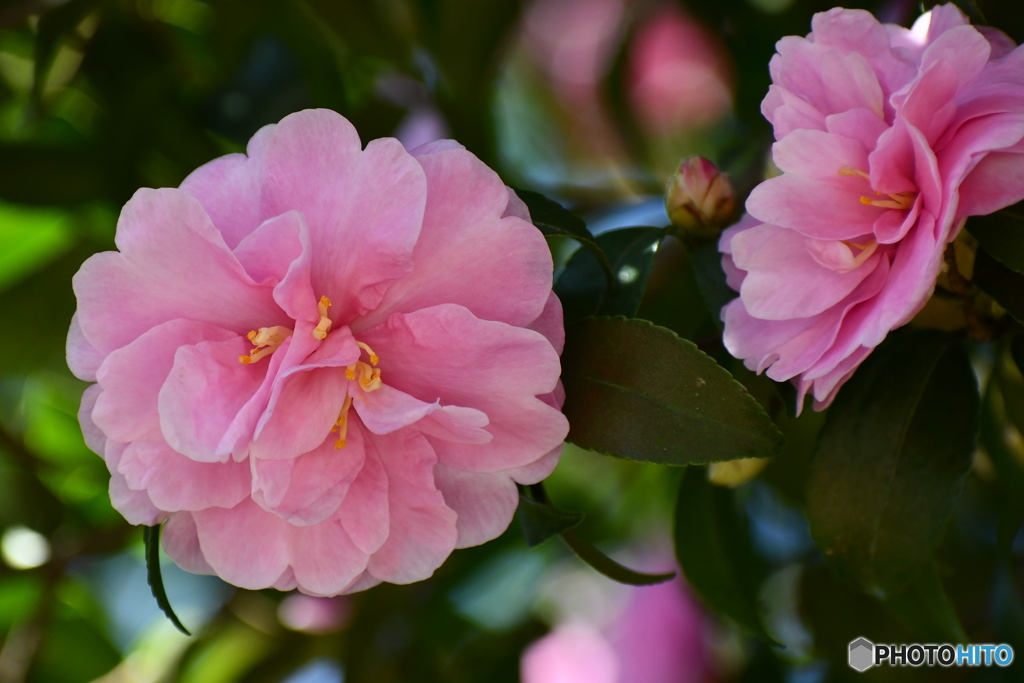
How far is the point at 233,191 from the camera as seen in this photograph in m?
0.53

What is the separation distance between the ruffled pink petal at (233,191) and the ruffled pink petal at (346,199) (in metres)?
0.02

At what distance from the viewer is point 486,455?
20.6 inches

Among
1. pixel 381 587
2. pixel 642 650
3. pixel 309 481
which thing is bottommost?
pixel 642 650

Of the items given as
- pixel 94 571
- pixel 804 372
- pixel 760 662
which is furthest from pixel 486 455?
pixel 94 571

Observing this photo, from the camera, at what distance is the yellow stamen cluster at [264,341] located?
514 millimetres

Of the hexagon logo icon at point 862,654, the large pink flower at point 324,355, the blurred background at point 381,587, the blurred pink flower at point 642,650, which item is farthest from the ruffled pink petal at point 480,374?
the blurred pink flower at point 642,650

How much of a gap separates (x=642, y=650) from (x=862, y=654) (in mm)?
483

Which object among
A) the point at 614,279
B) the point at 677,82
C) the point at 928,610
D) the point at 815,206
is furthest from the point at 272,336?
the point at 677,82

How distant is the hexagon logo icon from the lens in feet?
2.92

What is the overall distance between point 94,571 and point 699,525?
3.37ft

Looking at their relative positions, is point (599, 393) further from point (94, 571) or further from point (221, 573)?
point (94, 571)

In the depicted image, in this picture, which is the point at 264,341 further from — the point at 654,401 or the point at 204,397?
the point at 654,401

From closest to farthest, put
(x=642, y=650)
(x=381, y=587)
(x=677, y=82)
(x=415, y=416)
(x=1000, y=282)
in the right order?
(x=415, y=416) < (x=1000, y=282) < (x=381, y=587) < (x=642, y=650) < (x=677, y=82)

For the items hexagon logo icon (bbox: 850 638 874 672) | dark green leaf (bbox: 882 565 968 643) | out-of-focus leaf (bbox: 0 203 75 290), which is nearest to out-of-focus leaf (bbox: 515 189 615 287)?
dark green leaf (bbox: 882 565 968 643)
